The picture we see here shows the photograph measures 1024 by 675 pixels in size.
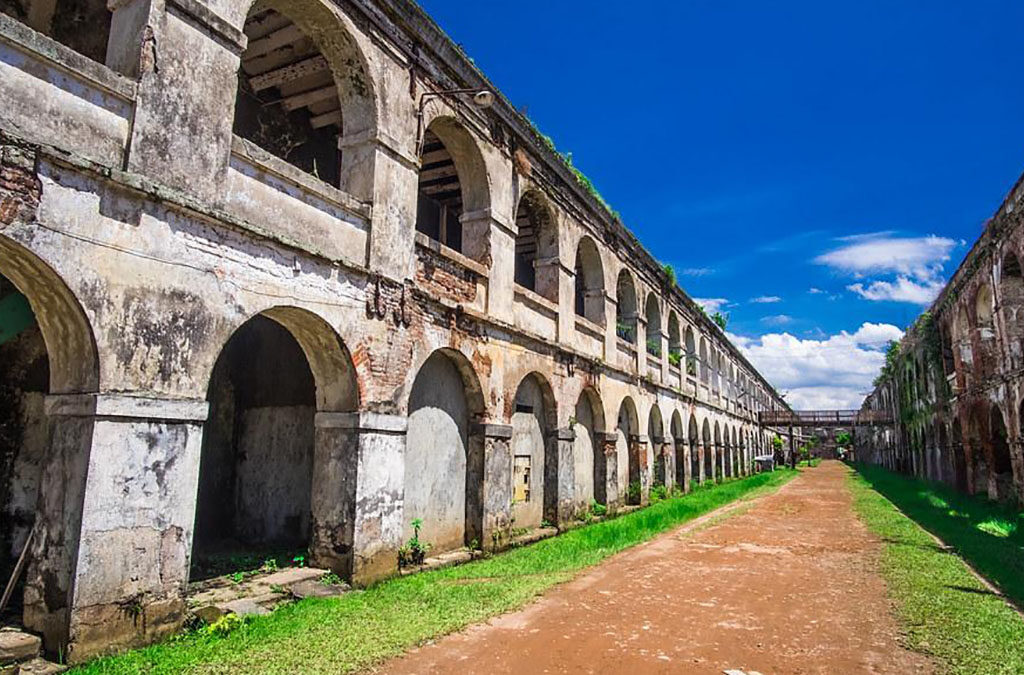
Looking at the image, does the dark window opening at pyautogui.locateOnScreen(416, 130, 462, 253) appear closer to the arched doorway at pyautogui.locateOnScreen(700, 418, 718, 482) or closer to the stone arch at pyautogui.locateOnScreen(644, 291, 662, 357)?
the stone arch at pyautogui.locateOnScreen(644, 291, 662, 357)

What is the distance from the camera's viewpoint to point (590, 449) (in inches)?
563

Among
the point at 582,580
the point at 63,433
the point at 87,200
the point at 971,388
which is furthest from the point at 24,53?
the point at 971,388

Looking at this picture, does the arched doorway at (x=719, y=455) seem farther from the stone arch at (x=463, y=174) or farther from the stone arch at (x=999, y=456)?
the stone arch at (x=463, y=174)

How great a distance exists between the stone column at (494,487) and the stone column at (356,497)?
6.86ft

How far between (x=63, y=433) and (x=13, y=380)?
104 inches

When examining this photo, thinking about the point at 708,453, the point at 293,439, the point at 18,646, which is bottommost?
the point at 18,646

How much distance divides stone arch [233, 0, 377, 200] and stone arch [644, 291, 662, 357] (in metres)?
11.2

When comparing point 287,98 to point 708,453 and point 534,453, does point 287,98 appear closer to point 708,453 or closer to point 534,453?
point 534,453

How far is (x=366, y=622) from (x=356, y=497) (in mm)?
1621

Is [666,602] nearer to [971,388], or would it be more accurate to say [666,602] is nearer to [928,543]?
[928,543]

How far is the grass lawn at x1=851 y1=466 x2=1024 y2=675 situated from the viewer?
5340 millimetres

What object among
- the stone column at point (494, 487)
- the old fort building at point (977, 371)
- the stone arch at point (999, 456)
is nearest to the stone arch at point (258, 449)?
the stone column at point (494, 487)

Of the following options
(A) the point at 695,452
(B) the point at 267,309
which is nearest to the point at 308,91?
(B) the point at 267,309

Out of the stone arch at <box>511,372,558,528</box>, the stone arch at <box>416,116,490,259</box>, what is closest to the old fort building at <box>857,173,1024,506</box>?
the stone arch at <box>511,372,558,528</box>
